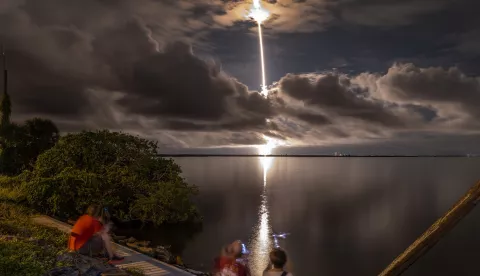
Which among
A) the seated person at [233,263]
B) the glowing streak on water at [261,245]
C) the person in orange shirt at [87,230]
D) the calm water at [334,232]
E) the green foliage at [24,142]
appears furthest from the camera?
the green foliage at [24,142]

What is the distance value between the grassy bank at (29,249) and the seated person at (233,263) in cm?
607

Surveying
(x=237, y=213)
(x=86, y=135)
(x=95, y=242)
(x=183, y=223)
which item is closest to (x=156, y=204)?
(x=183, y=223)

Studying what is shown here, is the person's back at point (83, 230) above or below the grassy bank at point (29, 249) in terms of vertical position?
above

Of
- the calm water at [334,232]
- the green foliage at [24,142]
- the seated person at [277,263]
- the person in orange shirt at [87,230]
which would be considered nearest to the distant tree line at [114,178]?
the calm water at [334,232]

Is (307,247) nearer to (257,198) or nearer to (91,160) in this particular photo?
(91,160)

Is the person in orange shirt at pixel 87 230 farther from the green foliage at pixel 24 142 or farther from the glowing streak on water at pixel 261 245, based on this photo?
the green foliage at pixel 24 142

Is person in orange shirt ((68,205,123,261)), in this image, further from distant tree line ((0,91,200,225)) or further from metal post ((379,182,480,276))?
distant tree line ((0,91,200,225))

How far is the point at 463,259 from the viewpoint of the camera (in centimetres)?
3706

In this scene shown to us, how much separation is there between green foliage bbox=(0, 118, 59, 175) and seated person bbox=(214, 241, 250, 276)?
4716 centimetres

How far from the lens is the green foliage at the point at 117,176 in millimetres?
37500

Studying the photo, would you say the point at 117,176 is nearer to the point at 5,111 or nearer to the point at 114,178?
the point at 114,178

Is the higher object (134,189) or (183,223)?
(134,189)

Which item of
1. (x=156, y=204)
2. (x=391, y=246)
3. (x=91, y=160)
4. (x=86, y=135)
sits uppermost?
(x=86, y=135)

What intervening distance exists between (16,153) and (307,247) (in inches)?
1645
